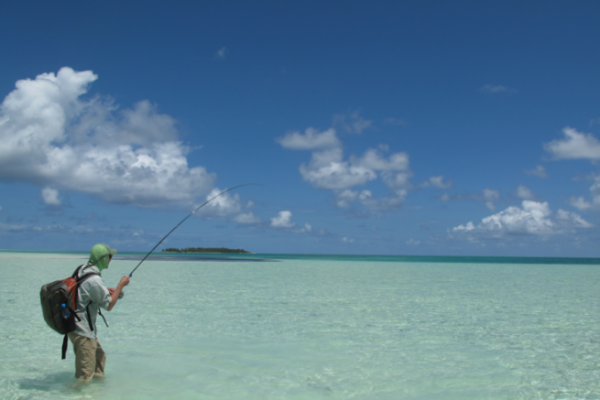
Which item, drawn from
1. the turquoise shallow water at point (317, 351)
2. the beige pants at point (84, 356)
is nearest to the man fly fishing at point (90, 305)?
the beige pants at point (84, 356)

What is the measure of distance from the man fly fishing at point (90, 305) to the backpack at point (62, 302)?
0.04 meters

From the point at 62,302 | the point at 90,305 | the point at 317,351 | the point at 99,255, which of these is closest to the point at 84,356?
the point at 90,305

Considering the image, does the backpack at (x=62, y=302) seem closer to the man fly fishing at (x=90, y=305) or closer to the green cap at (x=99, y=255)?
the man fly fishing at (x=90, y=305)

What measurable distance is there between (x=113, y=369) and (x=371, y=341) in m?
4.43

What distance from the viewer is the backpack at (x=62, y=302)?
4.52m

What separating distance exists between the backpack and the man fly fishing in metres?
0.04

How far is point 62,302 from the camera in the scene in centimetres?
455

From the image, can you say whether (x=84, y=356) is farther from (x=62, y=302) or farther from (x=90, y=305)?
(x=62, y=302)

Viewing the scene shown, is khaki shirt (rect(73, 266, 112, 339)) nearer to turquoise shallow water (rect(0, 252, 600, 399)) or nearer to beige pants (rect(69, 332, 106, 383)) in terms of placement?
beige pants (rect(69, 332, 106, 383))

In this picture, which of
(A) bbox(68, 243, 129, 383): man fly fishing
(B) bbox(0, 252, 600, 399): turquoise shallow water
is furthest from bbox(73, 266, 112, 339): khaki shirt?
(B) bbox(0, 252, 600, 399): turquoise shallow water

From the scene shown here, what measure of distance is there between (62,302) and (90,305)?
0.94ft

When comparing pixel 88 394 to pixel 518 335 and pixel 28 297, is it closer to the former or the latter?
pixel 518 335

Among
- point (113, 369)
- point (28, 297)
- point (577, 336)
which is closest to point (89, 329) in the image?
point (113, 369)

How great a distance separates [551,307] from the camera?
1277 cm
